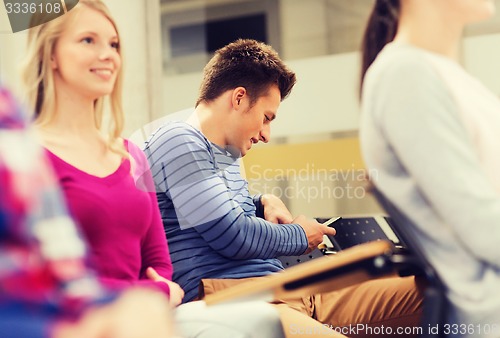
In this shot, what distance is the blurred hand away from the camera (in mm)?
536

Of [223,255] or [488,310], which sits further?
[223,255]

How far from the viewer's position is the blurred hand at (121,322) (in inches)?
21.1

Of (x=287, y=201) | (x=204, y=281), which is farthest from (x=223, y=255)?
(x=287, y=201)

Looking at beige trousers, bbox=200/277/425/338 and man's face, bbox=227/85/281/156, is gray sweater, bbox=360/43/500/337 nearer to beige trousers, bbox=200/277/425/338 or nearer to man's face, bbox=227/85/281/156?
beige trousers, bbox=200/277/425/338

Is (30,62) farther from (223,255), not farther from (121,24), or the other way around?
(223,255)

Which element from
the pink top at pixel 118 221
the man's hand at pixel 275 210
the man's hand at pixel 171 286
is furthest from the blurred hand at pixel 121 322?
the man's hand at pixel 275 210

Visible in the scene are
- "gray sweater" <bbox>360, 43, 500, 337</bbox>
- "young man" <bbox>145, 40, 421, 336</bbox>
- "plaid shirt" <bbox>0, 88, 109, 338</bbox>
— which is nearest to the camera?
"plaid shirt" <bbox>0, 88, 109, 338</bbox>

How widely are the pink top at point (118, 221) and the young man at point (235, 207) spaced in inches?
4.8

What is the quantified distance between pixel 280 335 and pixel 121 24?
694 mm

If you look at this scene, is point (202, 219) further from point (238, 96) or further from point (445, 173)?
point (445, 173)

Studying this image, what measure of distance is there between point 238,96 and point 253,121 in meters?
0.06

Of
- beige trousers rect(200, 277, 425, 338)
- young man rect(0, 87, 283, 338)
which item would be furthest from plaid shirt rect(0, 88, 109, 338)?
beige trousers rect(200, 277, 425, 338)

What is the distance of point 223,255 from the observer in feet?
4.95

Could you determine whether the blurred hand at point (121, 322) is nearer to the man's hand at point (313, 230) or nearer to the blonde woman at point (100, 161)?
the blonde woman at point (100, 161)
